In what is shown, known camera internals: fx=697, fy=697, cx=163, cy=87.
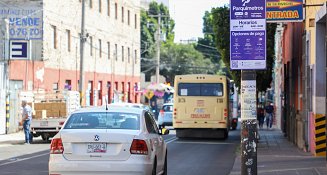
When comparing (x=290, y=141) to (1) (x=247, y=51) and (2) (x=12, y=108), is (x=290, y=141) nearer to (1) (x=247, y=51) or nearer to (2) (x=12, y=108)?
(2) (x=12, y=108)

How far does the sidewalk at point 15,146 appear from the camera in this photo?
2252 cm

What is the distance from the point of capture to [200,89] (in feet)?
105

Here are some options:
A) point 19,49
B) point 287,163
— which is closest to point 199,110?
point 19,49

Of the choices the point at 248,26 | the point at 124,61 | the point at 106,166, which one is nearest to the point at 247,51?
the point at 248,26

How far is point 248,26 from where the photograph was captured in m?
12.0

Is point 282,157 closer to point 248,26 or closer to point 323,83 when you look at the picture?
point 323,83

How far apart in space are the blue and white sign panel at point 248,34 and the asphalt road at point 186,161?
17.9 ft

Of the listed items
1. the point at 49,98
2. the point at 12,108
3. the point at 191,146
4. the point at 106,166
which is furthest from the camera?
the point at 12,108

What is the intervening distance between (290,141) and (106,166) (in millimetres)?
19613

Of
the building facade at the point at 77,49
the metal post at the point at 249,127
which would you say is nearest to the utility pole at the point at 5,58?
the building facade at the point at 77,49

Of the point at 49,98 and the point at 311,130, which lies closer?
the point at 311,130

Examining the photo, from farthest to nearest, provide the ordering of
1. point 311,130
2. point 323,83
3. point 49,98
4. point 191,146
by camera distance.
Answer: point 49,98 < point 191,146 < point 311,130 < point 323,83

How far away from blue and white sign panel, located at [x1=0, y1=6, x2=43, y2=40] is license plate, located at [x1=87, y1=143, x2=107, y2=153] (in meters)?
23.9

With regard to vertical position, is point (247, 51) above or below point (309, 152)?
above
